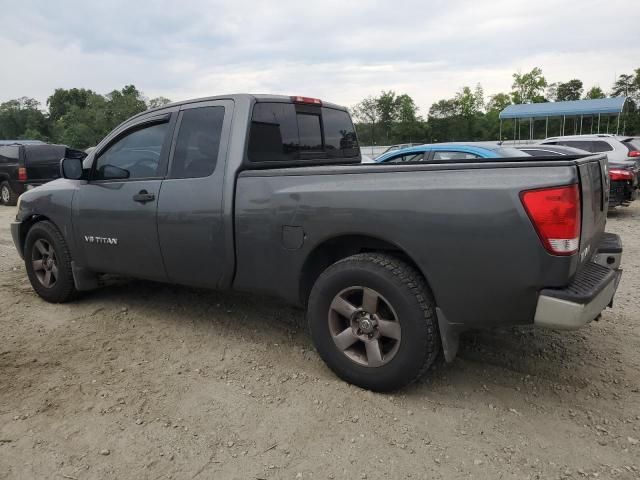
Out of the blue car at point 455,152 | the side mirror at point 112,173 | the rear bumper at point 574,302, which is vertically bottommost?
the rear bumper at point 574,302

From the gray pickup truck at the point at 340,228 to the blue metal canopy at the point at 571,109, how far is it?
88.3 ft

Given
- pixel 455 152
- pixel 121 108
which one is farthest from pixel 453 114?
pixel 455 152

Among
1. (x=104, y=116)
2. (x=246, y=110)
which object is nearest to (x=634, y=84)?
(x=104, y=116)

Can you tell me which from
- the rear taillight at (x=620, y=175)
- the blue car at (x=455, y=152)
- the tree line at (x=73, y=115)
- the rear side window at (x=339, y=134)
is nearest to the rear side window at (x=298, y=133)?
the rear side window at (x=339, y=134)

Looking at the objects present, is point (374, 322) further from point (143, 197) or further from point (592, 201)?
point (143, 197)

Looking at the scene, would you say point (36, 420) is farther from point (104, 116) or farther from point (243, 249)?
point (104, 116)

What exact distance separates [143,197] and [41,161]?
11.9 m

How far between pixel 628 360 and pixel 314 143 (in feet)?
9.21

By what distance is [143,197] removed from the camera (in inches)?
157

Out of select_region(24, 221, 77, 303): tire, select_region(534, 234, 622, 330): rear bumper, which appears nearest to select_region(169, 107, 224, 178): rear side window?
select_region(24, 221, 77, 303): tire

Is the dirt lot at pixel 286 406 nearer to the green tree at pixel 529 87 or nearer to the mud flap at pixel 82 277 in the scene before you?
the mud flap at pixel 82 277

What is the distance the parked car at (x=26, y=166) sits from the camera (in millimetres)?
13805

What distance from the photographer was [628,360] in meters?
3.52

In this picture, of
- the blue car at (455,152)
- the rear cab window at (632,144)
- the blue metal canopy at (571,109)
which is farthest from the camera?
the blue metal canopy at (571,109)
